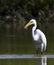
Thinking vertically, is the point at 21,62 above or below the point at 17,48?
below

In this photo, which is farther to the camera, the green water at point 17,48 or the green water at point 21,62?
the green water at point 17,48

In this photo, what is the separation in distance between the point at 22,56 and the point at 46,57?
37.8 inches

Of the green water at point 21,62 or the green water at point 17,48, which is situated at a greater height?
the green water at point 17,48

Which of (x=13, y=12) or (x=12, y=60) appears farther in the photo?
(x=13, y=12)

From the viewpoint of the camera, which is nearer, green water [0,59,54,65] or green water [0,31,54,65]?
green water [0,59,54,65]

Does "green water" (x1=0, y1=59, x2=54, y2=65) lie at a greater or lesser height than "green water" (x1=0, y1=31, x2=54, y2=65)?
lesser

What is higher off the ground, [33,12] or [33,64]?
[33,12]

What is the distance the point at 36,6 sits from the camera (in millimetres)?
44375

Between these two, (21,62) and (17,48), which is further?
(17,48)

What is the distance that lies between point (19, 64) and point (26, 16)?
2757 centimetres

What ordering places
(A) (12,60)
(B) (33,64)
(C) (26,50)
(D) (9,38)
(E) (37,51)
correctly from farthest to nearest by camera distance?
(D) (9,38)
(C) (26,50)
(E) (37,51)
(A) (12,60)
(B) (33,64)

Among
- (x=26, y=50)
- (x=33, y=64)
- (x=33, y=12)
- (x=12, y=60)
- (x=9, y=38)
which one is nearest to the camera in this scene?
(x=33, y=64)

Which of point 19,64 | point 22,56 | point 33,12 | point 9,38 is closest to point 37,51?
point 22,56

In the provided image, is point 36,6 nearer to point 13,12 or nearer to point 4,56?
point 13,12
